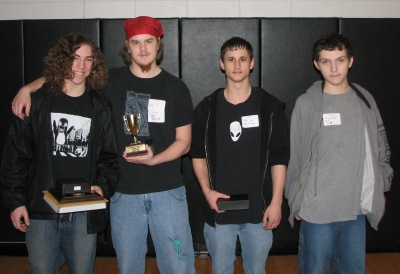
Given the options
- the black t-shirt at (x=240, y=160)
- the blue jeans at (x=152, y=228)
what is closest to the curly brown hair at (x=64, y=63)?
the blue jeans at (x=152, y=228)

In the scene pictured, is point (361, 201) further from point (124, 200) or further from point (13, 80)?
point (13, 80)

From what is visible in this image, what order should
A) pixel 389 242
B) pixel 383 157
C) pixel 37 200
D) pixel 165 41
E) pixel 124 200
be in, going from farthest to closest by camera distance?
pixel 389 242 < pixel 165 41 < pixel 383 157 < pixel 124 200 < pixel 37 200

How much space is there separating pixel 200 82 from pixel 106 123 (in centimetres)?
147

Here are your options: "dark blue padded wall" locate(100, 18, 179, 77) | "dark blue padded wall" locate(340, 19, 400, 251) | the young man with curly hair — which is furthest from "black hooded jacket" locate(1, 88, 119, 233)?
"dark blue padded wall" locate(340, 19, 400, 251)

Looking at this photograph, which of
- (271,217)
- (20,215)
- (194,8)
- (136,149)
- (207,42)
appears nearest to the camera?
(20,215)

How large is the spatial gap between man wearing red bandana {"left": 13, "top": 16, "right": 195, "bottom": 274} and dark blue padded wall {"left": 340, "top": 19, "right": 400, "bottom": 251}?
184 cm

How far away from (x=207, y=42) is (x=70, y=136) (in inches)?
68.4

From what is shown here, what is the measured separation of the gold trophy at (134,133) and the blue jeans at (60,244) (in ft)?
1.30

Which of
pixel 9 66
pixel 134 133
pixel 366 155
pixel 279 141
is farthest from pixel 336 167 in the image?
pixel 9 66

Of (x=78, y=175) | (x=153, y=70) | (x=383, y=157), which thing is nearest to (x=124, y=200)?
(x=78, y=175)

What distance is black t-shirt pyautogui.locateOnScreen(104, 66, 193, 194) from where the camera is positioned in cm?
246

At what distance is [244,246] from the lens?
2531mm

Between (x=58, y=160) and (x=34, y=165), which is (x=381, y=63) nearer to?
(x=58, y=160)

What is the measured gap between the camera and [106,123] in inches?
93.7
